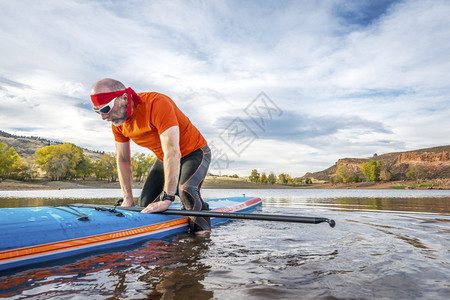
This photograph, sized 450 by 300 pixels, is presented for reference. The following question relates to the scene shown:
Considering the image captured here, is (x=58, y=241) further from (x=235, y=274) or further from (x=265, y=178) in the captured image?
(x=265, y=178)

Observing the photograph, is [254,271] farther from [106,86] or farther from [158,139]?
[106,86]

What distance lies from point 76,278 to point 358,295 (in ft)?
9.09

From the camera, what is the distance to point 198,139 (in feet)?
19.5

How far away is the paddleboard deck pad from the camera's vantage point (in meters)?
3.47

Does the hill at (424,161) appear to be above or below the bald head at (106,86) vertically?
above

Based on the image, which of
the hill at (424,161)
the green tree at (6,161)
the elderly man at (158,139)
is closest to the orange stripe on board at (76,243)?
the elderly man at (158,139)

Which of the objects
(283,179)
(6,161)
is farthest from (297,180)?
(6,161)

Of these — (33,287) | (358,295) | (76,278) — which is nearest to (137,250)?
(76,278)

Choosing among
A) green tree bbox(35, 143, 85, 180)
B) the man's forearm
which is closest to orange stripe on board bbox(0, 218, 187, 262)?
the man's forearm

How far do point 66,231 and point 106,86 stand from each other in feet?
6.96

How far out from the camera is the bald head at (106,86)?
443 centimetres

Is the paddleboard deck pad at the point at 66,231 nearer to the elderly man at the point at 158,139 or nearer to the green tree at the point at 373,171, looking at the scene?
the elderly man at the point at 158,139

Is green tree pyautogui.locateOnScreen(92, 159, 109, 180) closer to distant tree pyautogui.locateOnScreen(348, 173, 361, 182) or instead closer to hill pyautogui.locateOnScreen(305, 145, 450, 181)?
distant tree pyautogui.locateOnScreen(348, 173, 361, 182)

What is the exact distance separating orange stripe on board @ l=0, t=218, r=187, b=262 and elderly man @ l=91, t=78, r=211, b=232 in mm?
408
